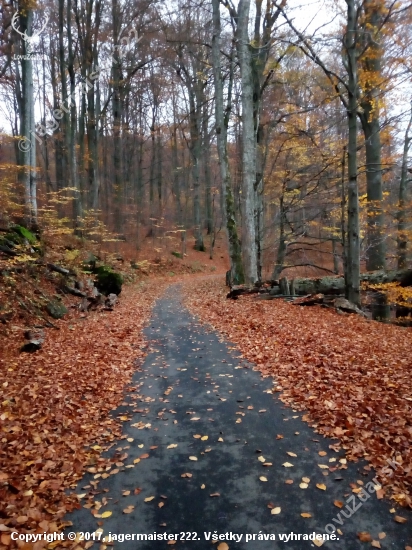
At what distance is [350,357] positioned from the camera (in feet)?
21.9

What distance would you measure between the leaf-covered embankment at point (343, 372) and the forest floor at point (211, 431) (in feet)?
0.08

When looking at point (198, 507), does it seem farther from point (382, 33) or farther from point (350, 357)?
point (382, 33)

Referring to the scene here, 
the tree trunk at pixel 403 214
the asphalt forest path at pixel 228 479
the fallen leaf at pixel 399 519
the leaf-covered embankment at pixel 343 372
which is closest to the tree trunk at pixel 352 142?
the leaf-covered embankment at pixel 343 372

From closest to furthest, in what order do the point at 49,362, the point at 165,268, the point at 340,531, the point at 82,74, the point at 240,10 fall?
the point at 340,531 < the point at 49,362 < the point at 240,10 < the point at 82,74 < the point at 165,268

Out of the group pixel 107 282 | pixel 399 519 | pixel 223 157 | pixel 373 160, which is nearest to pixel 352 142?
pixel 373 160

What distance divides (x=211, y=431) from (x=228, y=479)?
102cm

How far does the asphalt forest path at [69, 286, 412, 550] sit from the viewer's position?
3.14m

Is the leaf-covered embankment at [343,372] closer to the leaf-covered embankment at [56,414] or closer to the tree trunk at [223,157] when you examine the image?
the leaf-covered embankment at [56,414]

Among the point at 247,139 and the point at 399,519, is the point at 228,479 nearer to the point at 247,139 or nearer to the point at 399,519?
the point at 399,519

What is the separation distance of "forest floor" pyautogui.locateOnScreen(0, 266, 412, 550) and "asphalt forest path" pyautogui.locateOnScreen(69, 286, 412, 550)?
2 cm

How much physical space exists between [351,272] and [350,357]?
476 centimetres

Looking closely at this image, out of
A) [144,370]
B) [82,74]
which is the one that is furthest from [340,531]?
[82,74]

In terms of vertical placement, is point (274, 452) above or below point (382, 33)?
below

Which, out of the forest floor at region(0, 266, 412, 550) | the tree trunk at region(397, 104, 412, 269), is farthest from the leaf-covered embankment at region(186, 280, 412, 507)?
the tree trunk at region(397, 104, 412, 269)
